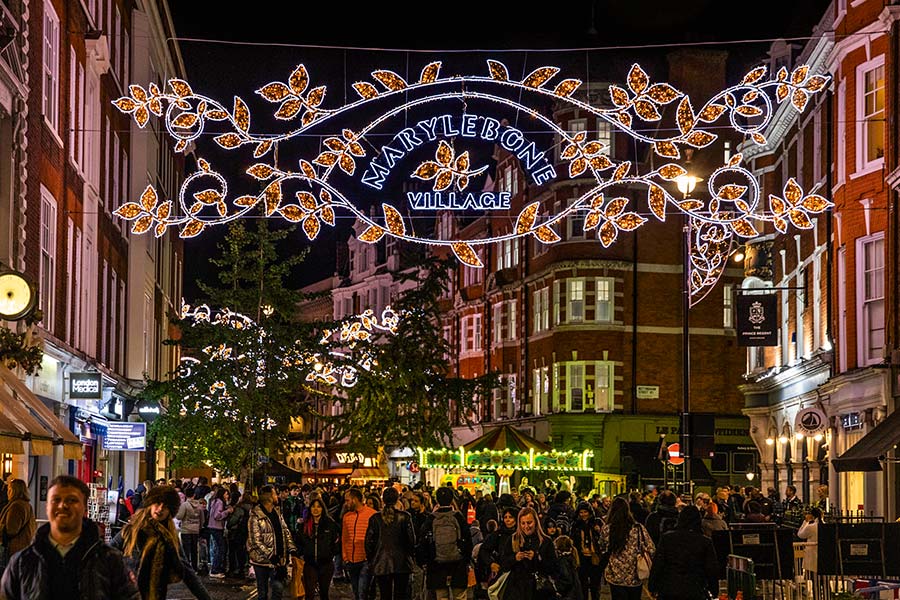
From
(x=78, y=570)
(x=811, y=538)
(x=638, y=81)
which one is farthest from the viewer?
(x=811, y=538)

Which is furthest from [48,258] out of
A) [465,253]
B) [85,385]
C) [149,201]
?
[465,253]

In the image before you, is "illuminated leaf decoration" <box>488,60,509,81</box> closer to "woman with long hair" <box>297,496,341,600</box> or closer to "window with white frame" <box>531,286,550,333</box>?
"woman with long hair" <box>297,496,341,600</box>

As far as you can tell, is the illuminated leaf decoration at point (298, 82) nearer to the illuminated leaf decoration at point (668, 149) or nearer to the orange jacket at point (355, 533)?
the illuminated leaf decoration at point (668, 149)

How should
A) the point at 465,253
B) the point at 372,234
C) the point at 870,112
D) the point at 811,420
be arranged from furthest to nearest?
the point at 811,420
the point at 870,112
the point at 372,234
the point at 465,253

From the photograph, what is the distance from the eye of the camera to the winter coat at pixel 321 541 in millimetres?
20703

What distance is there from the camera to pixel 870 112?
31.2m

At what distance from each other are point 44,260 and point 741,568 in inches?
→ 604

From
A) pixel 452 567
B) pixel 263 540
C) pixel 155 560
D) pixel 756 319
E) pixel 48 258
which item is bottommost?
pixel 452 567

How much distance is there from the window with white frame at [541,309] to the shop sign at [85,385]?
114 ft

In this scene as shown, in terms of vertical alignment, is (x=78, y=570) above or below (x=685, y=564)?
above

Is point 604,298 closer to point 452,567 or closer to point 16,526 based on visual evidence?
point 452,567

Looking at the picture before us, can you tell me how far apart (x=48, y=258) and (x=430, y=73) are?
33.8 ft

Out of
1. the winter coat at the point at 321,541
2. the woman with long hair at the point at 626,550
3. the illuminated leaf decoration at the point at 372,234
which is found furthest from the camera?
the illuminated leaf decoration at the point at 372,234

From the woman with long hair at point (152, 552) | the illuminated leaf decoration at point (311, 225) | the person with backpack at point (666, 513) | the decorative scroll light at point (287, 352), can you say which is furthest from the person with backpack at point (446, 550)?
the decorative scroll light at point (287, 352)
